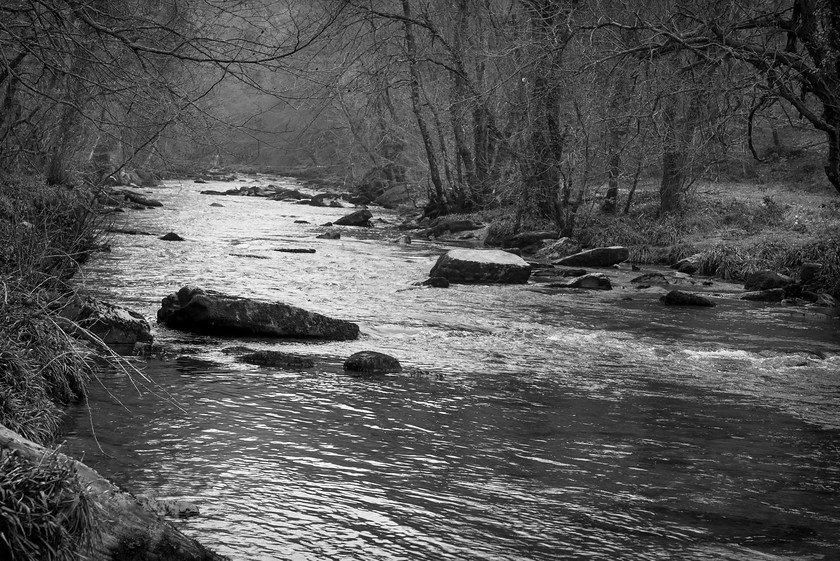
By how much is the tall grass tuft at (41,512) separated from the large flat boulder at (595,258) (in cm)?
1818

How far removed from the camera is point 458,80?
26.9 metres

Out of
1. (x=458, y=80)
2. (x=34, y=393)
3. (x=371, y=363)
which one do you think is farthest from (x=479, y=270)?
(x=34, y=393)

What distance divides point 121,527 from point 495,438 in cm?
392

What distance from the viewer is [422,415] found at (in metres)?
8.00

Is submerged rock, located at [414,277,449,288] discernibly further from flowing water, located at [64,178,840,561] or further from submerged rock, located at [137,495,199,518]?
submerged rock, located at [137,495,199,518]

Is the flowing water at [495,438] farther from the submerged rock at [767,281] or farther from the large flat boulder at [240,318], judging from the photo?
the submerged rock at [767,281]

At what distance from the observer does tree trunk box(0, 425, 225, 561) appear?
400 cm

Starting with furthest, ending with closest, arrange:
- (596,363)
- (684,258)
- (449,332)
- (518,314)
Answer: (684,258)
(518,314)
(449,332)
(596,363)

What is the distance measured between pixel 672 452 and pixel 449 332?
528 centimetres

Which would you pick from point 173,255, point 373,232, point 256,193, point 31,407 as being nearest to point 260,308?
point 31,407

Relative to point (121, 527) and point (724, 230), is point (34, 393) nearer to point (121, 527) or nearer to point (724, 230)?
point (121, 527)

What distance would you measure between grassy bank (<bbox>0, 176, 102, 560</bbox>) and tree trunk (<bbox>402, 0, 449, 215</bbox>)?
57.1 ft

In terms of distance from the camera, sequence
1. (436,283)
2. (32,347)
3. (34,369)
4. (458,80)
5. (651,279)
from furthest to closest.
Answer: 1. (458,80)
2. (651,279)
3. (436,283)
4. (32,347)
5. (34,369)

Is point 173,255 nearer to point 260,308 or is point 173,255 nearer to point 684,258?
point 260,308
